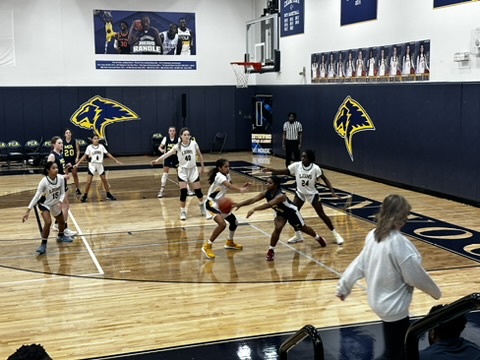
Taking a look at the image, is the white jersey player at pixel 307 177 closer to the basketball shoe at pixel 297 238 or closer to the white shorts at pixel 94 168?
the basketball shoe at pixel 297 238

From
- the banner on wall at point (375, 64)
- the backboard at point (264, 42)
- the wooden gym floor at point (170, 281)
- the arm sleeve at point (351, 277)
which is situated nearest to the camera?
the arm sleeve at point (351, 277)

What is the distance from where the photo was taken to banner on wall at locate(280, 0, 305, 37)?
24375 millimetres

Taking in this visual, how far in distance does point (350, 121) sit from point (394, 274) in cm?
1661

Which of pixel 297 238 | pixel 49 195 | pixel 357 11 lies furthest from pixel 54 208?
pixel 357 11

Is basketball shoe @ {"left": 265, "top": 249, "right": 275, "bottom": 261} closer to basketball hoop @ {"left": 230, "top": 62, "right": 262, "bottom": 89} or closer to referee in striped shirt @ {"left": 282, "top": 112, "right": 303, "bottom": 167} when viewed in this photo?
referee in striped shirt @ {"left": 282, "top": 112, "right": 303, "bottom": 167}

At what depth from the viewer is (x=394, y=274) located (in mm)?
4941

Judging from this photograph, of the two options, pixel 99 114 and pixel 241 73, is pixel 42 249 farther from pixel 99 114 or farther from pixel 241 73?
pixel 241 73

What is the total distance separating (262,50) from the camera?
92.3 ft

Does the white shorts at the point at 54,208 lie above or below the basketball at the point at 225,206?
below

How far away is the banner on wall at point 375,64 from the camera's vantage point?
17.6 meters

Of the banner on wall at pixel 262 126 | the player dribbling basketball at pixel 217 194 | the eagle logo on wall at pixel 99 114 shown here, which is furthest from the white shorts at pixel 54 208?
the banner on wall at pixel 262 126

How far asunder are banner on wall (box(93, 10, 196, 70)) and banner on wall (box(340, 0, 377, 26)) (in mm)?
8818

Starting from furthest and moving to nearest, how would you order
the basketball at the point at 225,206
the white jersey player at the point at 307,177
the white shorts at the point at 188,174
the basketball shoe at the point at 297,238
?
1. the white shorts at the point at 188,174
2. the basketball shoe at the point at 297,238
3. the white jersey player at the point at 307,177
4. the basketball at the point at 225,206

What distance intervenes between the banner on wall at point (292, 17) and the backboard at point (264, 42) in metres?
0.56
